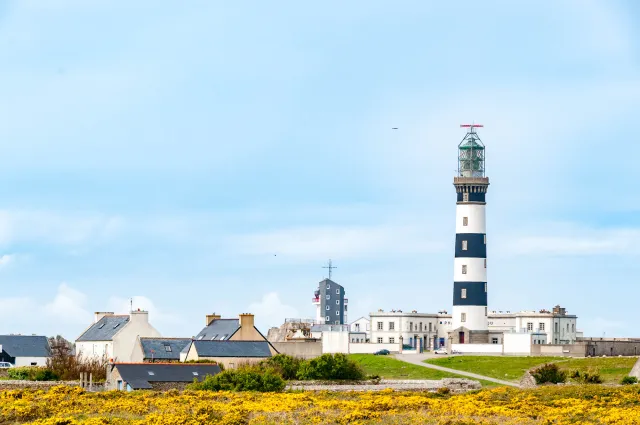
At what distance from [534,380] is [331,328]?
7810 cm

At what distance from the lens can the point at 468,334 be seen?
3944 inches

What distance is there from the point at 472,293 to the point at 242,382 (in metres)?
49.1

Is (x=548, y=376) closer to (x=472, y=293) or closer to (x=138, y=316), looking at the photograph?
(x=138, y=316)

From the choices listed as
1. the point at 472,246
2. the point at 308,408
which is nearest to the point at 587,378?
the point at 308,408

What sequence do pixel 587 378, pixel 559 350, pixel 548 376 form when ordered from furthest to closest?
1. pixel 559 350
2. pixel 587 378
3. pixel 548 376

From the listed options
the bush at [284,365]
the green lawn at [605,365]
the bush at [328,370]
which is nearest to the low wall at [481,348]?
the green lawn at [605,365]

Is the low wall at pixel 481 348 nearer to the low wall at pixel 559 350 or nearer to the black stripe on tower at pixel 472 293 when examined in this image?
the low wall at pixel 559 350

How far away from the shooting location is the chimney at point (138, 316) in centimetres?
8156

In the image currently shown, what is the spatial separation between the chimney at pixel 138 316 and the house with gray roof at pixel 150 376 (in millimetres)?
20368

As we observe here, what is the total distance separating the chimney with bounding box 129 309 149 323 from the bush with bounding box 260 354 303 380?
1534cm

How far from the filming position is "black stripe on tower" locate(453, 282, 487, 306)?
3917 inches

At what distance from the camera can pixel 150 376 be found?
58062 mm

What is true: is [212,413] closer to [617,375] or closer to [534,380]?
[534,380]

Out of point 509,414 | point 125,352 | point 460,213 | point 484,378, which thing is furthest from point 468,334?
point 509,414
